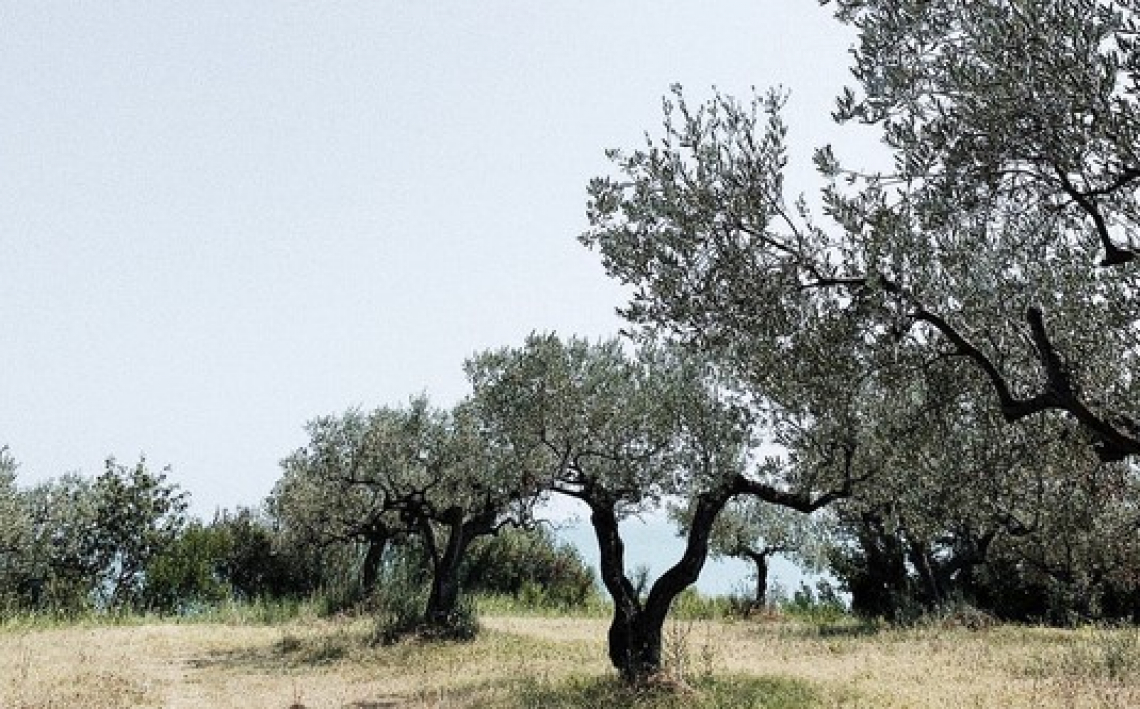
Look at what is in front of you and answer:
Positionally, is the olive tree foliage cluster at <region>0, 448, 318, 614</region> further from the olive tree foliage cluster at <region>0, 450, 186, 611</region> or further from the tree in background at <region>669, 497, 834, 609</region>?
the tree in background at <region>669, 497, 834, 609</region>

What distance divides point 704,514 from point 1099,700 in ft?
22.3

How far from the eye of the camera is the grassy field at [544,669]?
49.2 feet

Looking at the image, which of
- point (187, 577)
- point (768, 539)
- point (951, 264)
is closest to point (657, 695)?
point (951, 264)

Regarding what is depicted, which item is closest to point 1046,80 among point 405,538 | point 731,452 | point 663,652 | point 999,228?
point 999,228

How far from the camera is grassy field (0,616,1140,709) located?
49.2ft

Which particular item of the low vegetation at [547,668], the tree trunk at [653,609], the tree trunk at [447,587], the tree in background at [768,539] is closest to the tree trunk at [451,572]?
the tree trunk at [447,587]

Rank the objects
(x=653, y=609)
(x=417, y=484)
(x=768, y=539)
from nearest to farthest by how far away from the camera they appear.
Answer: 1. (x=653, y=609)
2. (x=417, y=484)
3. (x=768, y=539)

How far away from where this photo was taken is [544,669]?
63.4 ft

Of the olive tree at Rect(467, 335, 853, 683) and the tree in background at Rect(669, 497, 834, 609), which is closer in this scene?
the olive tree at Rect(467, 335, 853, 683)

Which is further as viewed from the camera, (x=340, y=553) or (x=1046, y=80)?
(x=340, y=553)

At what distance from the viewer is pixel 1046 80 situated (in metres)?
7.20

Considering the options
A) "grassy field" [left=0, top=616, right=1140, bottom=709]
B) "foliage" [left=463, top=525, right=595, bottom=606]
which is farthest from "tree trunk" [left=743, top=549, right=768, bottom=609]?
"grassy field" [left=0, top=616, right=1140, bottom=709]

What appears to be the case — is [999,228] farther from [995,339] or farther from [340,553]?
[340,553]

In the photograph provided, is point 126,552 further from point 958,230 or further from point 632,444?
point 958,230
